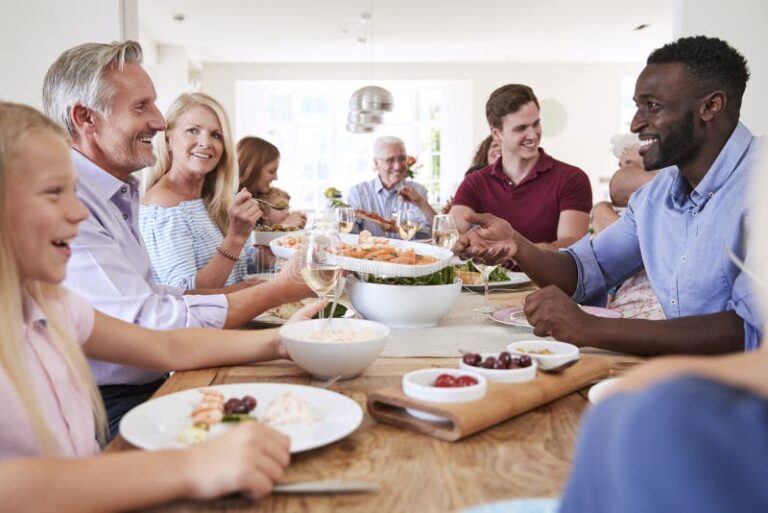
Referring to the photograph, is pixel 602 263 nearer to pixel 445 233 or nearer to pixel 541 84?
pixel 445 233

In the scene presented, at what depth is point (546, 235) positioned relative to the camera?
366cm

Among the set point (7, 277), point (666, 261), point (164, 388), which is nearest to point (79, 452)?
point (164, 388)

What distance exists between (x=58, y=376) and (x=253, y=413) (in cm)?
32

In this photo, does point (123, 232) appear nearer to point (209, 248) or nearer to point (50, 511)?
point (209, 248)

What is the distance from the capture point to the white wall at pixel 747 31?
12.5 feet

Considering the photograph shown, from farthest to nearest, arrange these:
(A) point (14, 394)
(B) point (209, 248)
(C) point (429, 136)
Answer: (C) point (429, 136), (B) point (209, 248), (A) point (14, 394)

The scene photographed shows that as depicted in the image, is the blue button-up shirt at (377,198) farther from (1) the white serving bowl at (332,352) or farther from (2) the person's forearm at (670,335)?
(1) the white serving bowl at (332,352)

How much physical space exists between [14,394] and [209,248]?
5.67 ft

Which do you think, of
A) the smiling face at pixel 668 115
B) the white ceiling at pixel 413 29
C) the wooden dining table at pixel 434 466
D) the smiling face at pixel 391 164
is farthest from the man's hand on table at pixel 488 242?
the white ceiling at pixel 413 29

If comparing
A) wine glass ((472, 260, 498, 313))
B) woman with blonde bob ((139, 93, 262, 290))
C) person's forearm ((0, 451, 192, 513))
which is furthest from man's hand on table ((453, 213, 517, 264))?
person's forearm ((0, 451, 192, 513))

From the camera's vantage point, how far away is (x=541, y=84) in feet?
35.7

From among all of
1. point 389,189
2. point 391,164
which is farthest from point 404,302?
point 389,189

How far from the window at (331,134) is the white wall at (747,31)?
7.56 meters

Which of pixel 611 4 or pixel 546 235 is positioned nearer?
pixel 546 235
